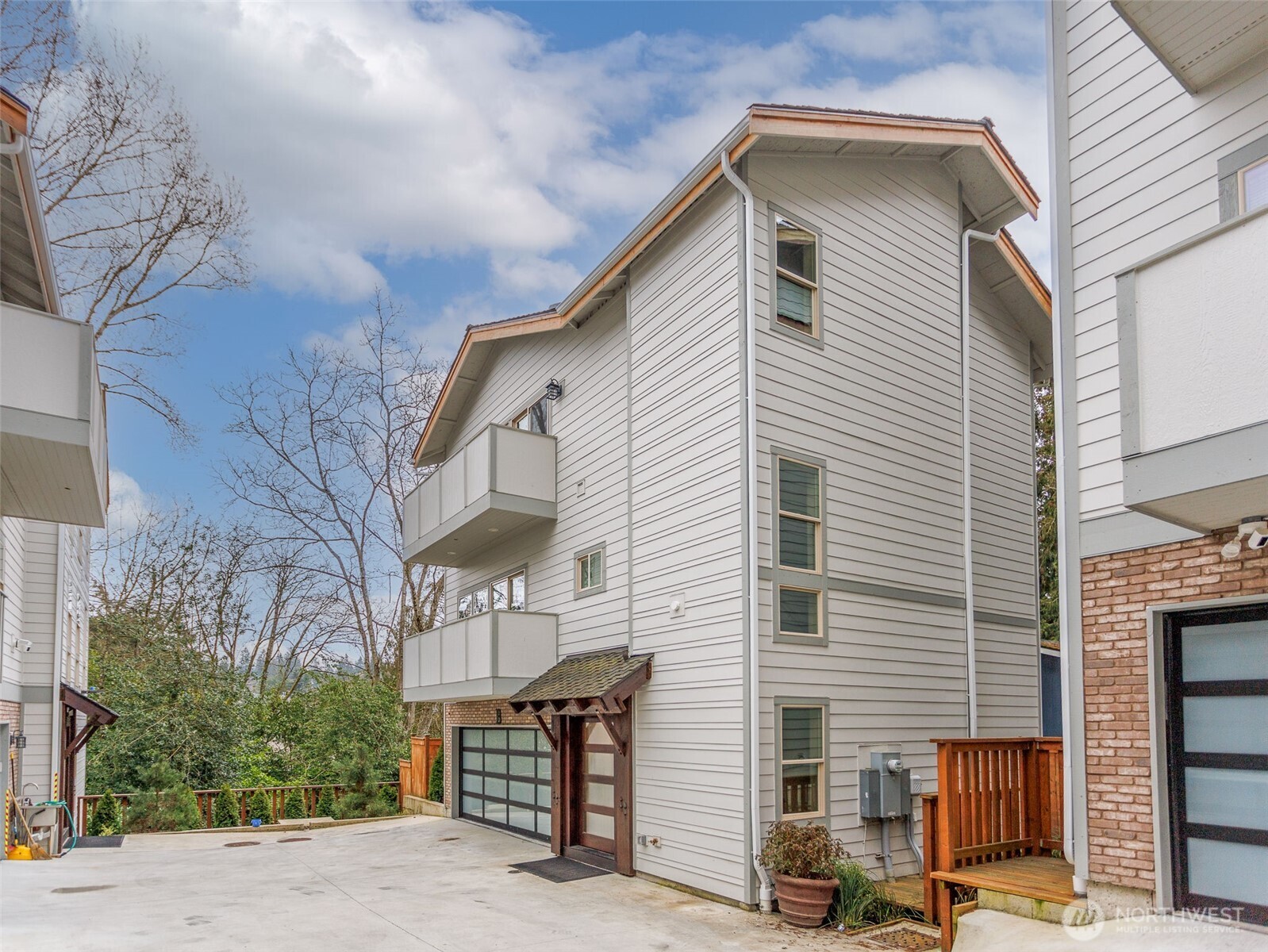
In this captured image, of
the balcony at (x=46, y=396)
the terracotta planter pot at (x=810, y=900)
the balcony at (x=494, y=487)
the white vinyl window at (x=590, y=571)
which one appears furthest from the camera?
the balcony at (x=494, y=487)

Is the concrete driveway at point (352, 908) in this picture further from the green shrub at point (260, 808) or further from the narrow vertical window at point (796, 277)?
the narrow vertical window at point (796, 277)

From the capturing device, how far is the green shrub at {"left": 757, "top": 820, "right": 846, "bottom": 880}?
9.12 metres

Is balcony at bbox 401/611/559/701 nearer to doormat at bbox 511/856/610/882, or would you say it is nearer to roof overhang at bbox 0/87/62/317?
doormat at bbox 511/856/610/882

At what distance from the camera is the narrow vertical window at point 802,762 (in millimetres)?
10062

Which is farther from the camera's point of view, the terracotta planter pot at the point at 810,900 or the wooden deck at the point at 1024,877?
the terracotta planter pot at the point at 810,900

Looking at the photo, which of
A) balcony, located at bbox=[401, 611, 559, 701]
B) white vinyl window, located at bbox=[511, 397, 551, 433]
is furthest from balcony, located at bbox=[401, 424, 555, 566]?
balcony, located at bbox=[401, 611, 559, 701]

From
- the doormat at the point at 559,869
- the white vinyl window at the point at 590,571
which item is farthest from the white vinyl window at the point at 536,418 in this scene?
the doormat at the point at 559,869

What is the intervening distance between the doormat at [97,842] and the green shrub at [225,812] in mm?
2395

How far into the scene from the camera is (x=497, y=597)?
55.8 ft

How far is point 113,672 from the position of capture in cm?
2025

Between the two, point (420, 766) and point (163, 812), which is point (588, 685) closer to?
point (420, 766)

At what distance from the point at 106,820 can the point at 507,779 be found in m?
7.43

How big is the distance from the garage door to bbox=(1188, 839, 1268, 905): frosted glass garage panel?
32.5 feet

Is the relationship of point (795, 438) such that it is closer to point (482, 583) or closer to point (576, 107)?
point (482, 583)
